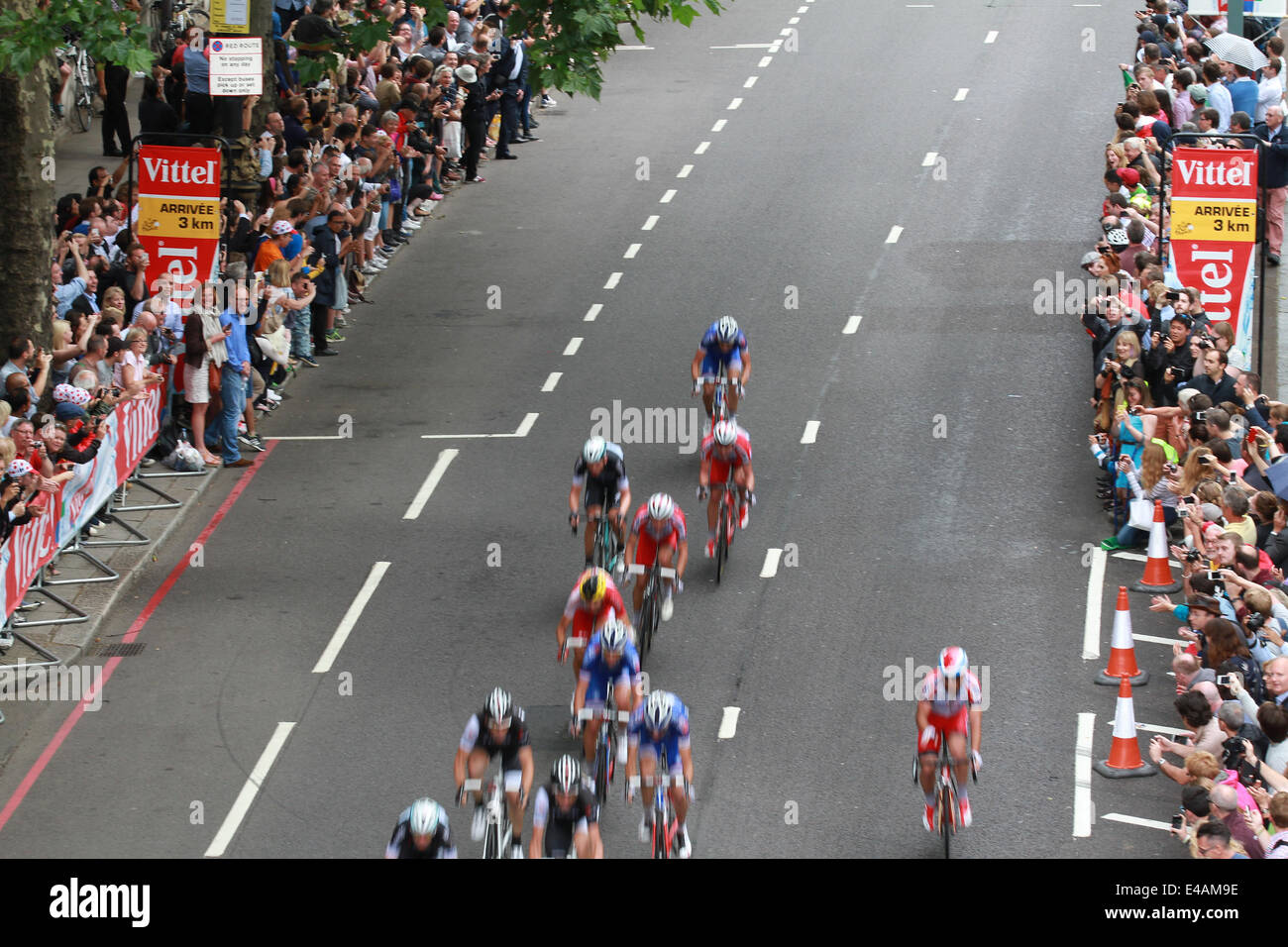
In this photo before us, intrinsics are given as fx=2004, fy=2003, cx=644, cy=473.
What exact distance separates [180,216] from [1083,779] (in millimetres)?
10700

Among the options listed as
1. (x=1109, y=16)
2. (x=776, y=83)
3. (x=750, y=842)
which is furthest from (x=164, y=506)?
(x=1109, y=16)

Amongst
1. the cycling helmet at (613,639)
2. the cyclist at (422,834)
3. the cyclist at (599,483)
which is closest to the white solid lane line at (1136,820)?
the cycling helmet at (613,639)

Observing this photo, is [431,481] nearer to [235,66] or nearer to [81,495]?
[81,495]

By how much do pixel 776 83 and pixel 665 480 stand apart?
1612 cm

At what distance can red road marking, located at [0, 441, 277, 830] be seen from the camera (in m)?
13.9

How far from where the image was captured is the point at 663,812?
1244cm

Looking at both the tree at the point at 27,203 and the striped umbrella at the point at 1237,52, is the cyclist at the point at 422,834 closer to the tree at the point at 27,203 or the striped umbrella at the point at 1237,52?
the tree at the point at 27,203

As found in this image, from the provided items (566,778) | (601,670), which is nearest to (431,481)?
(601,670)

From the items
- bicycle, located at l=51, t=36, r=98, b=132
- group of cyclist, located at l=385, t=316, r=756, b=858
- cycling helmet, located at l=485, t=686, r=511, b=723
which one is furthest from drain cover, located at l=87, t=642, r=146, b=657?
bicycle, located at l=51, t=36, r=98, b=132

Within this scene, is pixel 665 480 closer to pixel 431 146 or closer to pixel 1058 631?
pixel 1058 631

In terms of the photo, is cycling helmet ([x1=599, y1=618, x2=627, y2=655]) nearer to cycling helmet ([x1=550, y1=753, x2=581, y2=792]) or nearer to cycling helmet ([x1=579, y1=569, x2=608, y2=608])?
cycling helmet ([x1=579, y1=569, x2=608, y2=608])

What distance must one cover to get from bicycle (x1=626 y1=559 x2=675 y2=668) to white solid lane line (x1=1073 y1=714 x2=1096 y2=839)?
332cm

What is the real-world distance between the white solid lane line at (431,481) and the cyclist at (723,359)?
2600 millimetres

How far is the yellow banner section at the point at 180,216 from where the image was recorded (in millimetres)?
19719
